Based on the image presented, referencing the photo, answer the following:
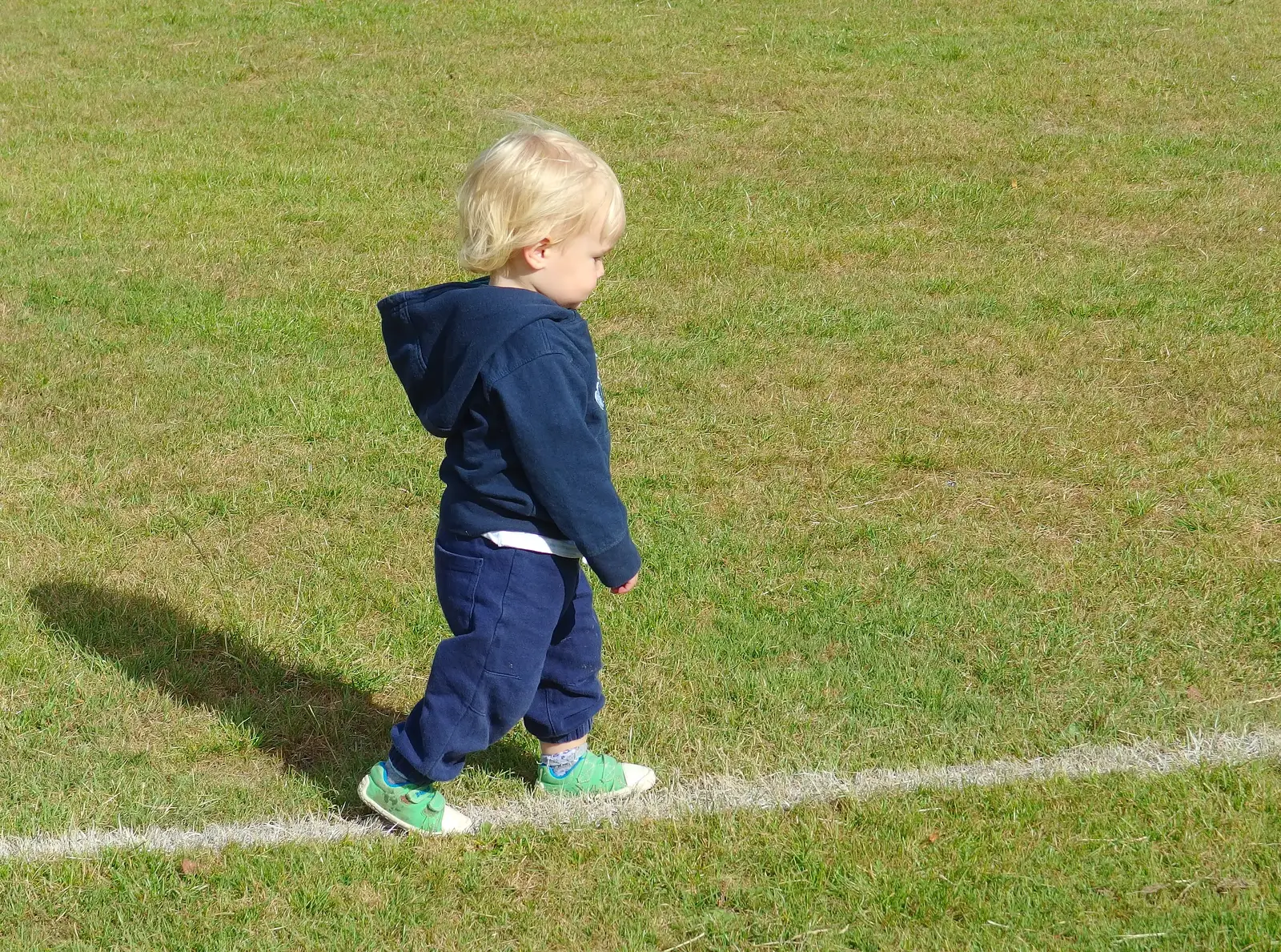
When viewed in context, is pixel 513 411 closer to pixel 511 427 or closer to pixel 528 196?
pixel 511 427

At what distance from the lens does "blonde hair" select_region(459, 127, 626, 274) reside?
125 inches

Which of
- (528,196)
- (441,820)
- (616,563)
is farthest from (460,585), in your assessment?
(528,196)

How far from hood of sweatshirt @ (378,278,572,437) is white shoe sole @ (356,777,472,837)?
3.30ft

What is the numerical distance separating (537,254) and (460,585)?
0.82 meters

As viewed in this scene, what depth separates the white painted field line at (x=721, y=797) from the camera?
144 inches

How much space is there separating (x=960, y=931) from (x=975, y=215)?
6.59 meters

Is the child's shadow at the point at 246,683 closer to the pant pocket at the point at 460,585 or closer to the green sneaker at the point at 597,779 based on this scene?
the green sneaker at the point at 597,779

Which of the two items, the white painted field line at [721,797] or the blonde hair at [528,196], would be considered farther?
the white painted field line at [721,797]

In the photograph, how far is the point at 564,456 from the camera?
317 centimetres

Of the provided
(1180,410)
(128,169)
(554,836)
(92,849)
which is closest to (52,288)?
(128,169)

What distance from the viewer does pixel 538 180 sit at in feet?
10.4

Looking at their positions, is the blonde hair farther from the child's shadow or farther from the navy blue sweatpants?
the child's shadow

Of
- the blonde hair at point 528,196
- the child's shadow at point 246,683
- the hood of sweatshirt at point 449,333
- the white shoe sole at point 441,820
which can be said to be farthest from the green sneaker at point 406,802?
the blonde hair at point 528,196

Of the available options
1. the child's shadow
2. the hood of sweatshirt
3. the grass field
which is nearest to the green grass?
the grass field
